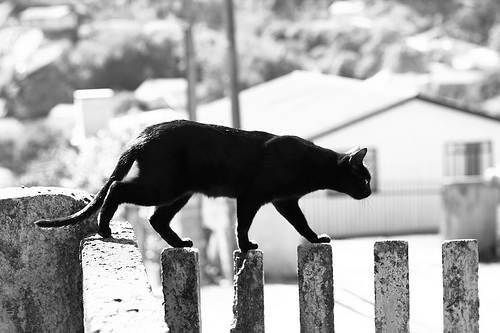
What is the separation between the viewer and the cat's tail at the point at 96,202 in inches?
157

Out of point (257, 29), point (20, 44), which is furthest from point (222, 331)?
point (257, 29)

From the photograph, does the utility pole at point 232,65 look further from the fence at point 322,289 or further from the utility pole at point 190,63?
the fence at point 322,289

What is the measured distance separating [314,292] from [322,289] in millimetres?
34

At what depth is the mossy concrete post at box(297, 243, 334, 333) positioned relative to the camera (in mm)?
4074

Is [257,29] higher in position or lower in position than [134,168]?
higher

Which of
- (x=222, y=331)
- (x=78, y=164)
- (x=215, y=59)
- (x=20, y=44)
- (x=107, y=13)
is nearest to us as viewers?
(x=222, y=331)

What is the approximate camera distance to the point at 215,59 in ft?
167

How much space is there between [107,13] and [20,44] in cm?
1602

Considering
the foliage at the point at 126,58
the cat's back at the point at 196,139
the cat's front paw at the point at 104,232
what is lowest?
the cat's front paw at the point at 104,232

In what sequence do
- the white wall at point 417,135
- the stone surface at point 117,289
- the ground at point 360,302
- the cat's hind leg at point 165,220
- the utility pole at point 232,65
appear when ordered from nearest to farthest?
the stone surface at point 117,289, the cat's hind leg at point 165,220, the ground at point 360,302, the utility pole at point 232,65, the white wall at point 417,135

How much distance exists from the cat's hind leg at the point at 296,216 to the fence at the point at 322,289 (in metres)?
0.50

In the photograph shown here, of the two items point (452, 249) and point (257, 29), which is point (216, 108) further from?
point (257, 29)

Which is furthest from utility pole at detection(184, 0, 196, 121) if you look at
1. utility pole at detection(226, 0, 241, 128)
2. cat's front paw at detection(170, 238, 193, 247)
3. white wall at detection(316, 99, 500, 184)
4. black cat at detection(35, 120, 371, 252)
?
black cat at detection(35, 120, 371, 252)

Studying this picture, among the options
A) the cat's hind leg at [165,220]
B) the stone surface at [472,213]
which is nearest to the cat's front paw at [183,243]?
the cat's hind leg at [165,220]
